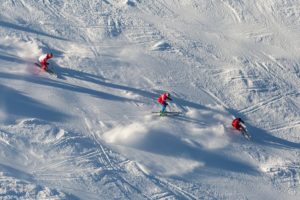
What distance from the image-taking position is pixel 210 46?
17109mm

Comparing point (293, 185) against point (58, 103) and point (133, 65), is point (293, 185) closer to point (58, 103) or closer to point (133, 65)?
point (133, 65)

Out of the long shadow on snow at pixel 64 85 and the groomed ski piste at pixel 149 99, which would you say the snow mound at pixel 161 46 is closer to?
the groomed ski piste at pixel 149 99

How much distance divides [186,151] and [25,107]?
470 centimetres

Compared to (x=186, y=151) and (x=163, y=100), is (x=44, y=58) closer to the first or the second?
(x=163, y=100)

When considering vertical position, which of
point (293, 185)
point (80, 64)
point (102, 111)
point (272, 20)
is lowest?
point (293, 185)

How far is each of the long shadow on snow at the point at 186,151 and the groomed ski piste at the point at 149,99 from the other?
0.03m

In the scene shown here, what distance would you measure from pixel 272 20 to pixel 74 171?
8.21 m

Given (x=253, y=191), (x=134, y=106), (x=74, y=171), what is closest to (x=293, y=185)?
(x=253, y=191)

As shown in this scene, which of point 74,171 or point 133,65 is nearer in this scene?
point 74,171

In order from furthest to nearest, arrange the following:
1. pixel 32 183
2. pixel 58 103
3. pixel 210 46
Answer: pixel 210 46
pixel 58 103
pixel 32 183

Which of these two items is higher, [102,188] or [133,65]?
[133,65]

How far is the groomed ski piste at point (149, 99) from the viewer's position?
14.6 m

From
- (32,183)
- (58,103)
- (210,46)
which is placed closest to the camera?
(32,183)

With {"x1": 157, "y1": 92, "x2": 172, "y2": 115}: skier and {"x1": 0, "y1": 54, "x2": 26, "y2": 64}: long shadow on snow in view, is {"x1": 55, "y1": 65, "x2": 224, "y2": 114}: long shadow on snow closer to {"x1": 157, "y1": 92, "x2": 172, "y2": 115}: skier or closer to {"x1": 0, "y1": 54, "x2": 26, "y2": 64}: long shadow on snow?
{"x1": 157, "y1": 92, "x2": 172, "y2": 115}: skier
